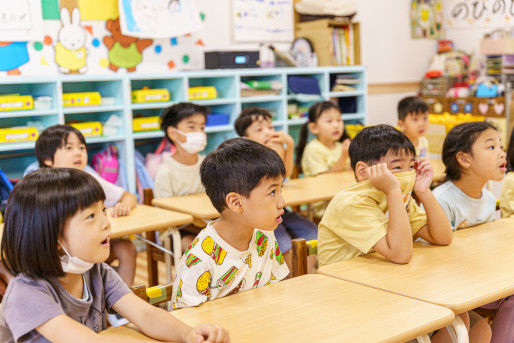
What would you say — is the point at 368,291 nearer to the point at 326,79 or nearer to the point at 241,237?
the point at 241,237

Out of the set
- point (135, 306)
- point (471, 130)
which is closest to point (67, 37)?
point (471, 130)

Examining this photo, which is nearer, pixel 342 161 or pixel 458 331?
pixel 458 331

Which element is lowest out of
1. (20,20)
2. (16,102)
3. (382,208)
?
(382,208)

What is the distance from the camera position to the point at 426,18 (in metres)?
6.81

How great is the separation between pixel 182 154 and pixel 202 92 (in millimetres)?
1447

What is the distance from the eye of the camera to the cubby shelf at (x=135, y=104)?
14.1 ft

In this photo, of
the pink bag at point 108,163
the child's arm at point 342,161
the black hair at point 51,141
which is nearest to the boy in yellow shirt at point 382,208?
the black hair at point 51,141

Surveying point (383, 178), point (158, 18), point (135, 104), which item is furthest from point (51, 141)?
point (158, 18)

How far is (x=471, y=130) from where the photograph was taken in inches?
98.4

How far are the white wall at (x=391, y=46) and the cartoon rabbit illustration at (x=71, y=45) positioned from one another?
116 inches

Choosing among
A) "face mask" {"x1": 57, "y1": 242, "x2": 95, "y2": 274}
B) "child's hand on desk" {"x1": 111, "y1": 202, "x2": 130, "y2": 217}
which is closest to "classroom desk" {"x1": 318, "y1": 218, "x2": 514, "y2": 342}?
"face mask" {"x1": 57, "y1": 242, "x2": 95, "y2": 274}

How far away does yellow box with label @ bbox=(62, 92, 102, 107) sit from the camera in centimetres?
430

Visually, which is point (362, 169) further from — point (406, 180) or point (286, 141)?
point (286, 141)

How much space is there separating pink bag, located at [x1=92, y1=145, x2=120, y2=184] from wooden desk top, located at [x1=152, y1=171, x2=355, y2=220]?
1.50m
